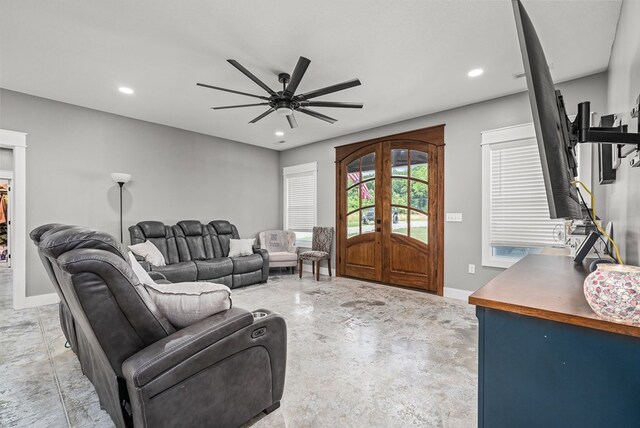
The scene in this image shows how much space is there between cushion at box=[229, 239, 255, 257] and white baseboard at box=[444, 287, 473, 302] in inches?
128

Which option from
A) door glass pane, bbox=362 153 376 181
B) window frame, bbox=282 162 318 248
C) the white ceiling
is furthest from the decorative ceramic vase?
window frame, bbox=282 162 318 248

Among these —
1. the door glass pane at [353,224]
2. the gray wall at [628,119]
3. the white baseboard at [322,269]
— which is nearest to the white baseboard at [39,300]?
the white baseboard at [322,269]

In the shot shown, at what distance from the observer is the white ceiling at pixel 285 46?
212 cm

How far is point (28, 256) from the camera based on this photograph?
142 inches

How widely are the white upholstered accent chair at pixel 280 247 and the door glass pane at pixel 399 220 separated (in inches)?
79.7

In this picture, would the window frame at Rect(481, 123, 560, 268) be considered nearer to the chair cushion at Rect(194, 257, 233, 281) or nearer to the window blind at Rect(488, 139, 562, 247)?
the window blind at Rect(488, 139, 562, 247)

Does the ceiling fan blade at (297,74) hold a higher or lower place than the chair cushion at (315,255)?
higher

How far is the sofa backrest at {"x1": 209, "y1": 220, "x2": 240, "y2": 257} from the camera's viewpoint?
514 cm

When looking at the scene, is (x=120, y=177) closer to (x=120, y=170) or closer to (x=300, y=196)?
(x=120, y=170)

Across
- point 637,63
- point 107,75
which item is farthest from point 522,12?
point 107,75

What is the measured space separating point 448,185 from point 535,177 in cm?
101

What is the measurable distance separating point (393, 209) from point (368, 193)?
57cm

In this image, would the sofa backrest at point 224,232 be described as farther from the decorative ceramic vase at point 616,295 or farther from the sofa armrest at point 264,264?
the decorative ceramic vase at point 616,295

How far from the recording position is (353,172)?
17.3 ft
